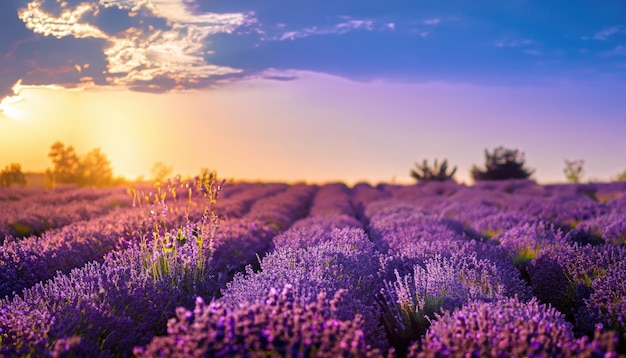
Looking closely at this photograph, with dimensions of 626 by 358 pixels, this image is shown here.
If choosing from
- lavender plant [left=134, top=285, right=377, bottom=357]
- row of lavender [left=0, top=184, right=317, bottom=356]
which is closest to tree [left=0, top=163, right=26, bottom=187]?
row of lavender [left=0, top=184, right=317, bottom=356]

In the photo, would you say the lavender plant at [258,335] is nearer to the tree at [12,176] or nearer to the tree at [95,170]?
the tree at [12,176]

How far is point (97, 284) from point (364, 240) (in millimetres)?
3029

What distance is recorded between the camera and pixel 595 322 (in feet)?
14.4

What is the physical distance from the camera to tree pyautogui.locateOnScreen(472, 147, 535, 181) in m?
31.3

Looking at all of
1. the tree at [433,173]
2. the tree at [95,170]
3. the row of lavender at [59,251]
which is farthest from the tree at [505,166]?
the row of lavender at [59,251]

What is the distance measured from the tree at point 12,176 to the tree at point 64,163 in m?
7.11

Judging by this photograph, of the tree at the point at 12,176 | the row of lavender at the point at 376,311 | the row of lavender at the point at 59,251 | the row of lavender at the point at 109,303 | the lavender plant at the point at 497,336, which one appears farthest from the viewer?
the tree at the point at 12,176

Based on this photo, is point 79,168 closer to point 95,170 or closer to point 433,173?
point 95,170

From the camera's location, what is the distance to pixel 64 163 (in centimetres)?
2733

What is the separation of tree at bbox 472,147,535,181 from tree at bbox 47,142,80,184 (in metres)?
22.0

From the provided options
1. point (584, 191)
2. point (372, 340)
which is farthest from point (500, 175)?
point (372, 340)

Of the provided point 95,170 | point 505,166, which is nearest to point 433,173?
point 505,166

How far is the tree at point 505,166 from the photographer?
31.3 meters

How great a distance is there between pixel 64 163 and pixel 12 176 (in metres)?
8.18
